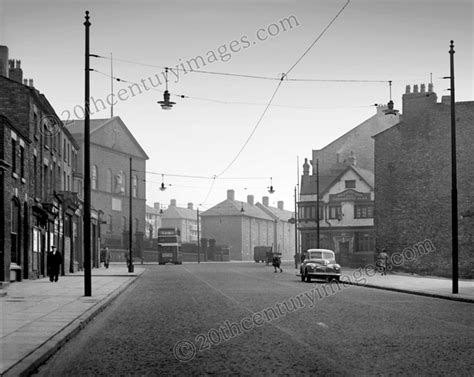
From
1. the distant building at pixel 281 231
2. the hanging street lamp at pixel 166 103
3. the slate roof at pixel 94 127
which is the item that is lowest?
the distant building at pixel 281 231

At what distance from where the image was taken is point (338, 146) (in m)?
76.1

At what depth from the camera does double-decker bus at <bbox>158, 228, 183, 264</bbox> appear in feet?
245

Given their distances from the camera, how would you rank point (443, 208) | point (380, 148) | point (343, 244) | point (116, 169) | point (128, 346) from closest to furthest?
point (128, 346)
point (443, 208)
point (380, 148)
point (343, 244)
point (116, 169)

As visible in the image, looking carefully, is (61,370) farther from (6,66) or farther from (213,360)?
(6,66)

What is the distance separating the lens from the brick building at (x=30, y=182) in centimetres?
2733

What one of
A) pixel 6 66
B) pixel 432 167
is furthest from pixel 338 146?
pixel 6 66

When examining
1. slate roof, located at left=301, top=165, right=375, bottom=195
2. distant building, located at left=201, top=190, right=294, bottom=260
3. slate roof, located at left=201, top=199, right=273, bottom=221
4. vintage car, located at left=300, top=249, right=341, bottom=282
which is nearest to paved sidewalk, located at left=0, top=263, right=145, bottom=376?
vintage car, located at left=300, top=249, right=341, bottom=282

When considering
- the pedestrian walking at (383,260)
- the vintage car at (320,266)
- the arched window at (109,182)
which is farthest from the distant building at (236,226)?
the vintage car at (320,266)

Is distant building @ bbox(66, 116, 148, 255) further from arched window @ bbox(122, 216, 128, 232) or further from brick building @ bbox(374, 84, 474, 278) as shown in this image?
brick building @ bbox(374, 84, 474, 278)

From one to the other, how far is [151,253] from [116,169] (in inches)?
463

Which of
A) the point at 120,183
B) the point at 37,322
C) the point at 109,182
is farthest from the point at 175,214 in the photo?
the point at 37,322

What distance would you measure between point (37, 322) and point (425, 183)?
3347 centimetres

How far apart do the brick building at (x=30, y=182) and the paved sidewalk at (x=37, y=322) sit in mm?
4771

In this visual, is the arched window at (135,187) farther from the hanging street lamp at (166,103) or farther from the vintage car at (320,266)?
the hanging street lamp at (166,103)
